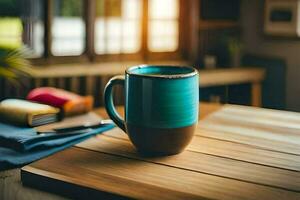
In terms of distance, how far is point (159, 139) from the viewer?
2.97 feet

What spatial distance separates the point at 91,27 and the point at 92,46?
0.39 ft

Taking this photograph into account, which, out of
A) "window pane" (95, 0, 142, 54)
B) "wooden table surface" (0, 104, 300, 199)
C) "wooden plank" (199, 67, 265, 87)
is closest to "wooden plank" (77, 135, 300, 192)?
"wooden table surface" (0, 104, 300, 199)

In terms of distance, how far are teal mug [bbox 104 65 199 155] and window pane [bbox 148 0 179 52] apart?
7.53 ft

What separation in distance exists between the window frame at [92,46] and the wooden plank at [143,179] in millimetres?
1974

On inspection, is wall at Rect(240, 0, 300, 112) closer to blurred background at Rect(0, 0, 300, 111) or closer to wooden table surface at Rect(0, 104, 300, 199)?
blurred background at Rect(0, 0, 300, 111)

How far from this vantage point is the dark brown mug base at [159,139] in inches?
35.6

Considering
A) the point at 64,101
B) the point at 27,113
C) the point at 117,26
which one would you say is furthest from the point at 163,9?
the point at 27,113

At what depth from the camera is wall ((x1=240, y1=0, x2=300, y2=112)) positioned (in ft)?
11.1

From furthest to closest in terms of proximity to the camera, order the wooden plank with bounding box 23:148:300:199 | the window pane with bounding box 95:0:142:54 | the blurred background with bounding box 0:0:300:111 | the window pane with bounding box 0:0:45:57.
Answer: the window pane with bounding box 95:0:142:54
the blurred background with bounding box 0:0:300:111
the window pane with bounding box 0:0:45:57
the wooden plank with bounding box 23:148:300:199

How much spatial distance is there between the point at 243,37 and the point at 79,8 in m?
1.39

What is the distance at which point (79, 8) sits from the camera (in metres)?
2.94

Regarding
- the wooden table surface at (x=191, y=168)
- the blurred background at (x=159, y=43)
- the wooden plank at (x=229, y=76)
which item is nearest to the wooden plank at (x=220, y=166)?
the wooden table surface at (x=191, y=168)

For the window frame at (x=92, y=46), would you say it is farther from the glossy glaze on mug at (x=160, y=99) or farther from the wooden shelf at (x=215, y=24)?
the glossy glaze on mug at (x=160, y=99)

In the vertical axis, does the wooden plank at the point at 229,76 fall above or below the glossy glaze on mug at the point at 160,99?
below
